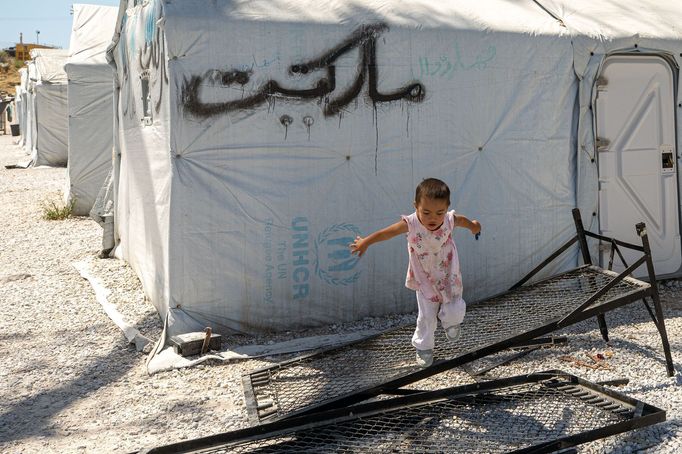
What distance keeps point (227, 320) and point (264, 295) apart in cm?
35

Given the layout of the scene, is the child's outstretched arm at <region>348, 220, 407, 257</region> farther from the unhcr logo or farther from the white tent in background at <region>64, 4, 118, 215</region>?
the white tent in background at <region>64, 4, 118, 215</region>

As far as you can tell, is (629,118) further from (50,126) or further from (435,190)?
(50,126)

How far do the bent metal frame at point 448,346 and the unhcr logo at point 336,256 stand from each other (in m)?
1.07

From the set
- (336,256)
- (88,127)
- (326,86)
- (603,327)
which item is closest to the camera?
(603,327)

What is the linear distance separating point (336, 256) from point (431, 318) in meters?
1.80

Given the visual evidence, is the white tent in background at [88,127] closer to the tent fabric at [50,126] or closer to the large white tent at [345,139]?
the large white tent at [345,139]

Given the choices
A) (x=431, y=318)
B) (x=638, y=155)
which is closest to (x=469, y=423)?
(x=431, y=318)

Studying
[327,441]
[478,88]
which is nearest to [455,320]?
[327,441]

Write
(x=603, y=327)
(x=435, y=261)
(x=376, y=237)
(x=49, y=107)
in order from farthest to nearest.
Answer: (x=49, y=107) < (x=603, y=327) < (x=435, y=261) < (x=376, y=237)

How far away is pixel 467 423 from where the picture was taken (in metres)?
3.86

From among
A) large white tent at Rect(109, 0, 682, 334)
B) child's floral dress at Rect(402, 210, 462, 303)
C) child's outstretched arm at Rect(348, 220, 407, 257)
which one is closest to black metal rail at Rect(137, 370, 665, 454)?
child's floral dress at Rect(402, 210, 462, 303)

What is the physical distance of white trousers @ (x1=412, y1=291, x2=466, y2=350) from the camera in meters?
4.20

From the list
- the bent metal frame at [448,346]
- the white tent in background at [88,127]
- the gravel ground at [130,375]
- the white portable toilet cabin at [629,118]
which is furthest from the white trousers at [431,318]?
the white tent in background at [88,127]

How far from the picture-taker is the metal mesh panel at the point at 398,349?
4.19 metres
